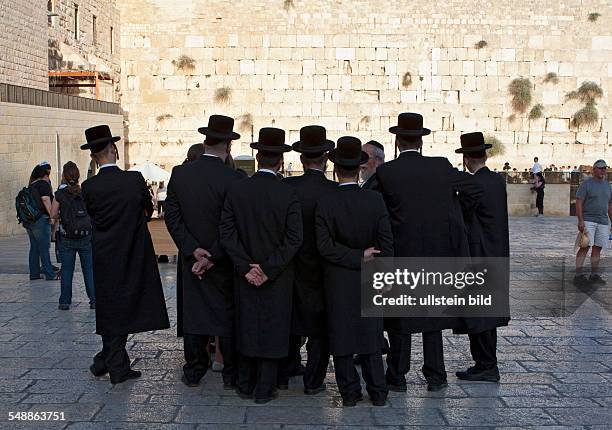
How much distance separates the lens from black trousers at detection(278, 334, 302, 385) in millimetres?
5449

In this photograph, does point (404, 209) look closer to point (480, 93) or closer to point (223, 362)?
point (223, 362)

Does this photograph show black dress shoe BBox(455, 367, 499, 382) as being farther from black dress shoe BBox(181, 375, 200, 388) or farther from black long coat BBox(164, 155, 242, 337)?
black dress shoe BBox(181, 375, 200, 388)

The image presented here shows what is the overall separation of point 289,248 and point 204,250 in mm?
642

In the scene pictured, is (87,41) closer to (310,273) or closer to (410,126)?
(410,126)

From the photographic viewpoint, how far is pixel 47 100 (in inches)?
697

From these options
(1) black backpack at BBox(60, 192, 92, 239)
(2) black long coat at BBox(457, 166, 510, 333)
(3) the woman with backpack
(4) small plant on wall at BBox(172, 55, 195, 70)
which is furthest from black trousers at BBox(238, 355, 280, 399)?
(4) small plant on wall at BBox(172, 55, 195, 70)

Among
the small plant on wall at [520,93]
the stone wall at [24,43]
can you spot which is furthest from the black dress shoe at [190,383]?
the small plant on wall at [520,93]

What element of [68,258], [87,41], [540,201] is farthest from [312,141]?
[87,41]

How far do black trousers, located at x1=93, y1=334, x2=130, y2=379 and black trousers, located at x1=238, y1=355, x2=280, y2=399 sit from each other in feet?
2.76

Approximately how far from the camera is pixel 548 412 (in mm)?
4816

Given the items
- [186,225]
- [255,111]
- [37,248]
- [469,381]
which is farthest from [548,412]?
[255,111]

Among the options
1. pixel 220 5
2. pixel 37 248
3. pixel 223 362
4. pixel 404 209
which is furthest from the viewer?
pixel 220 5

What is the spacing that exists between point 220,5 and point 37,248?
19.2 meters

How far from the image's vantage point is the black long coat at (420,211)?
536 centimetres
